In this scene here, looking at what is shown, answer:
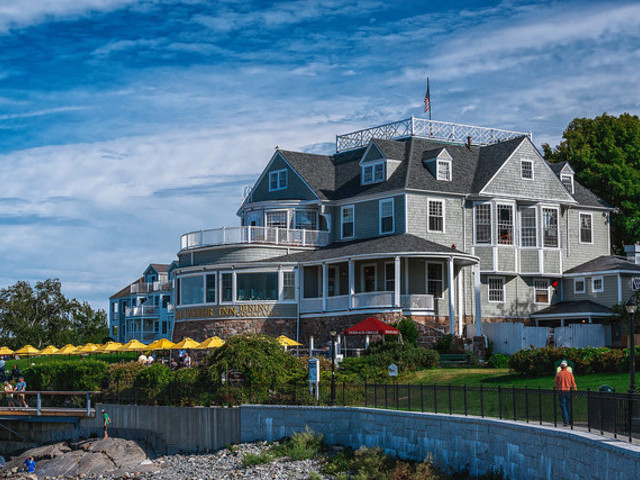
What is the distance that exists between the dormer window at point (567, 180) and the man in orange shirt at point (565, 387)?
3218cm

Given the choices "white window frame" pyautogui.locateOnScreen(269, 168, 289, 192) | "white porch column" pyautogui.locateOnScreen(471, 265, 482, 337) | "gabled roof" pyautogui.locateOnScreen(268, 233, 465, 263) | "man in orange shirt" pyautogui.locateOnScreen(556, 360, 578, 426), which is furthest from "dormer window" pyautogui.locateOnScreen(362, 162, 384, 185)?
"man in orange shirt" pyautogui.locateOnScreen(556, 360, 578, 426)

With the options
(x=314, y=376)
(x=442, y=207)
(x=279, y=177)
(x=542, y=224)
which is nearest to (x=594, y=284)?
(x=542, y=224)

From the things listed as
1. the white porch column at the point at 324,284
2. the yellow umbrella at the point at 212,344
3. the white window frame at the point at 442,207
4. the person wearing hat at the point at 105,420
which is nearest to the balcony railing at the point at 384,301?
the white porch column at the point at 324,284

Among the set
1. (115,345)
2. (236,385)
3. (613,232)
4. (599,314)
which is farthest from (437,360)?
(613,232)

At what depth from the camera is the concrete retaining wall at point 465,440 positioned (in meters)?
18.0

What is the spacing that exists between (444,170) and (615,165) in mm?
13221

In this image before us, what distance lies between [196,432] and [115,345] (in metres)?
19.7

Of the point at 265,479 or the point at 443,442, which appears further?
the point at 265,479

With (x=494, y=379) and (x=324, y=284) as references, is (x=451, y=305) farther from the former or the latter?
(x=494, y=379)

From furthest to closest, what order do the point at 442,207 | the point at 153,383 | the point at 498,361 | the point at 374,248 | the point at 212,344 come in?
1. the point at 442,207
2. the point at 374,248
3. the point at 212,344
4. the point at 498,361
5. the point at 153,383

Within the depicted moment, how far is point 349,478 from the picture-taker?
85.1 ft

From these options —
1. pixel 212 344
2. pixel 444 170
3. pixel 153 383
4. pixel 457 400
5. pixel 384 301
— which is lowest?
pixel 153 383

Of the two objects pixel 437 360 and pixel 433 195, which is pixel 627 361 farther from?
pixel 433 195

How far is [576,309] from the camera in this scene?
48.5 metres
